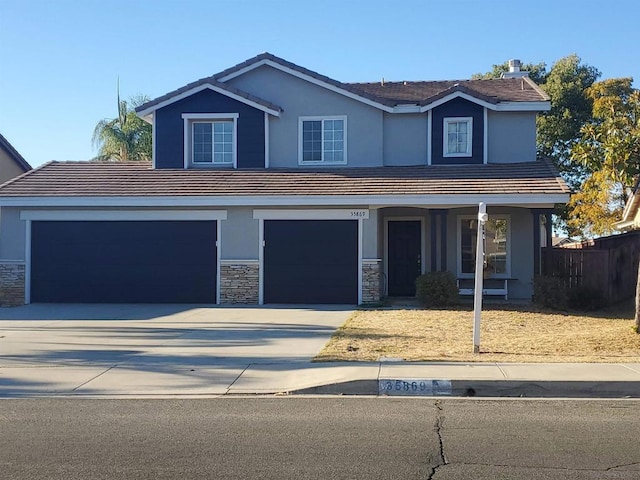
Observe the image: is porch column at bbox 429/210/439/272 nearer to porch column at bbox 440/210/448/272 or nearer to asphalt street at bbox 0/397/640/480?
porch column at bbox 440/210/448/272

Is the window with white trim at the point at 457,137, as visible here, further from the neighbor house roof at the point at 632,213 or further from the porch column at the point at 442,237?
the neighbor house roof at the point at 632,213

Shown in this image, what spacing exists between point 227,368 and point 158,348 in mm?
2272

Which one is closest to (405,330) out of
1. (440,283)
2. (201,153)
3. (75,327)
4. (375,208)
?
(440,283)

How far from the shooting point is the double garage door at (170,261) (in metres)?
19.1

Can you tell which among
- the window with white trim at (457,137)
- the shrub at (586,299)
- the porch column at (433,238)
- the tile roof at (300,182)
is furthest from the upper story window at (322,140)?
the shrub at (586,299)

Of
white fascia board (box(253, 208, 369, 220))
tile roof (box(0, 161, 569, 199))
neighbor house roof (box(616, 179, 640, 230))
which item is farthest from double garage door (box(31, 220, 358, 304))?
neighbor house roof (box(616, 179, 640, 230))

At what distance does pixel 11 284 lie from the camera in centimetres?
1953

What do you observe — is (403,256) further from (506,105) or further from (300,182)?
(506,105)

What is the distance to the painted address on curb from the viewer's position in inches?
352

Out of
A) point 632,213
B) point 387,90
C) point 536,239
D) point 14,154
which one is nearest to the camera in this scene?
point 536,239

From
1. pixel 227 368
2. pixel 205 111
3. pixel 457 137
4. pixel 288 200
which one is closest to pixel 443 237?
pixel 457 137

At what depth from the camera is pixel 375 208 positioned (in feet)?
61.6

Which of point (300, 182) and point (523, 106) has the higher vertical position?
point (523, 106)

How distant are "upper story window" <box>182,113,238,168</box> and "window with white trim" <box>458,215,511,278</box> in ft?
23.8
